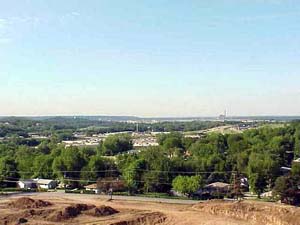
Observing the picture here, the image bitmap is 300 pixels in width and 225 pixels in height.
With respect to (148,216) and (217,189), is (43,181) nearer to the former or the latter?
(217,189)

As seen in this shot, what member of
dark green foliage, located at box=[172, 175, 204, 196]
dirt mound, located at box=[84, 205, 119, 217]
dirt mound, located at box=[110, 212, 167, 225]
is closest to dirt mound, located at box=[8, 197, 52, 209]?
dirt mound, located at box=[84, 205, 119, 217]

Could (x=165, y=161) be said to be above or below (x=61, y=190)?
above

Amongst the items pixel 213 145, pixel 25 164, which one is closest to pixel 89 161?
pixel 25 164

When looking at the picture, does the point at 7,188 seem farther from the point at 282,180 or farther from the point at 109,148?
the point at 109,148

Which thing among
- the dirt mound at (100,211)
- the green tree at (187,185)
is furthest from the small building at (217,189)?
the dirt mound at (100,211)

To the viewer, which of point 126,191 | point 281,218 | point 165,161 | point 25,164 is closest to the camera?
point 281,218

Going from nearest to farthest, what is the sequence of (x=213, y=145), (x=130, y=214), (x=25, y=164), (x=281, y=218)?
(x=281, y=218) → (x=130, y=214) → (x=25, y=164) → (x=213, y=145)

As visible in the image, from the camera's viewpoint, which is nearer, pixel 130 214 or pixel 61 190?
→ pixel 130 214
